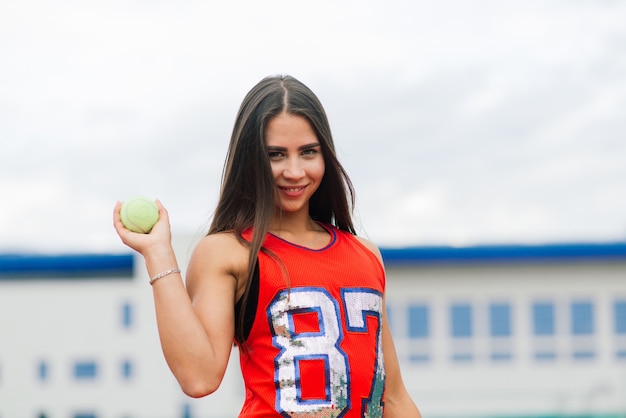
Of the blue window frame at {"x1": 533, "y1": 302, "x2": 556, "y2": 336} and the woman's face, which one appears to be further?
the blue window frame at {"x1": 533, "y1": 302, "x2": 556, "y2": 336}

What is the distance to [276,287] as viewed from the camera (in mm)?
3477

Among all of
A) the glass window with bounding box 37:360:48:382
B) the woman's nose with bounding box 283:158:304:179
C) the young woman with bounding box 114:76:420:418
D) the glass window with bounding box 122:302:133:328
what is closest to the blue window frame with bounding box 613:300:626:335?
the glass window with bounding box 122:302:133:328

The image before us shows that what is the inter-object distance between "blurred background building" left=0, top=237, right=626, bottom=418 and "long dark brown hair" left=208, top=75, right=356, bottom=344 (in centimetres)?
3006

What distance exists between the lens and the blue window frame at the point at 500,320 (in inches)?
1353

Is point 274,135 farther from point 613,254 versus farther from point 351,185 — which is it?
point 613,254

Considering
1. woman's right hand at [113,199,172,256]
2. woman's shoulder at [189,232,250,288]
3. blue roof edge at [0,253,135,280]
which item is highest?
blue roof edge at [0,253,135,280]

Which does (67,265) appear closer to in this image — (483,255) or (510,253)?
(483,255)

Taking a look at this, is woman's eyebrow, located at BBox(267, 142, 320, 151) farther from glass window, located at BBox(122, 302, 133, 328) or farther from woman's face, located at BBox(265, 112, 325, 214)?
glass window, located at BBox(122, 302, 133, 328)

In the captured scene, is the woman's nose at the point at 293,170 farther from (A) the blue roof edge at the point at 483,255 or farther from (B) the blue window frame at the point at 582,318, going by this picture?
(B) the blue window frame at the point at 582,318

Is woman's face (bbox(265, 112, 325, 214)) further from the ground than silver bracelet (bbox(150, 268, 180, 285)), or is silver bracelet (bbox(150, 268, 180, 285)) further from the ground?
woman's face (bbox(265, 112, 325, 214))

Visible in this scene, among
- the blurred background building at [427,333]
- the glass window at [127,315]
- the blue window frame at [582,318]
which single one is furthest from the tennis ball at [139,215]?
the glass window at [127,315]

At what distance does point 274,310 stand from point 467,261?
3211 cm

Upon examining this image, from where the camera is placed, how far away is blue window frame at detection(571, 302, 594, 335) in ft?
113

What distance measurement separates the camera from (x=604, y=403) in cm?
3369
